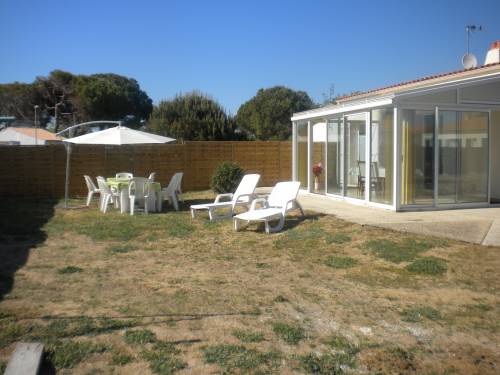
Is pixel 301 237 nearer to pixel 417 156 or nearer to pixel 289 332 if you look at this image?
pixel 417 156

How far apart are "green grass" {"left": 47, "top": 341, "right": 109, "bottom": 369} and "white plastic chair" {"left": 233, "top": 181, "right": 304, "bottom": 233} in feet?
18.9

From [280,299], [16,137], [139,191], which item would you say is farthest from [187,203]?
[16,137]

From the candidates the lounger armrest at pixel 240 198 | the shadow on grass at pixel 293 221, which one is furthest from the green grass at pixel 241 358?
the lounger armrest at pixel 240 198

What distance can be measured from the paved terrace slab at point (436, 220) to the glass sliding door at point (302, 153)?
335 centimetres

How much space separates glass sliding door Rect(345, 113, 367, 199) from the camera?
518 inches

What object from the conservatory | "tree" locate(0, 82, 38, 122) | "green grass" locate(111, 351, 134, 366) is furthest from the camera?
"tree" locate(0, 82, 38, 122)

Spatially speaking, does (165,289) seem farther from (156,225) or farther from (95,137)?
(95,137)

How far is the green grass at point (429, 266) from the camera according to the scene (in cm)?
702

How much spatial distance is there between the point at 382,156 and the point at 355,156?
4.36 ft

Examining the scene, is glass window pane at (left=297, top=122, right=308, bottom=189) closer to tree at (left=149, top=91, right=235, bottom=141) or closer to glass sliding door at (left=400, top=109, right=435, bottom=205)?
glass sliding door at (left=400, top=109, right=435, bottom=205)

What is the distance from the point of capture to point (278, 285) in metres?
6.61

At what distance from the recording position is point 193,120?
29.3 m

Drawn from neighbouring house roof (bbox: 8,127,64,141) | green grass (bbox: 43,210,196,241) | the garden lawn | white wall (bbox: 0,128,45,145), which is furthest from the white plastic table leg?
white wall (bbox: 0,128,45,145)

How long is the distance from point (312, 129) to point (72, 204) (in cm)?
744
